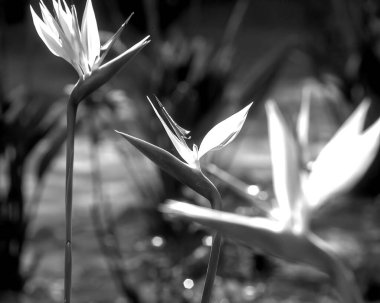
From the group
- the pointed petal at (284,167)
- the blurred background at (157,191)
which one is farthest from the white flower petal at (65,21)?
the blurred background at (157,191)

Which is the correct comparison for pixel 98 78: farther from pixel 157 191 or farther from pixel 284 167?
pixel 157 191

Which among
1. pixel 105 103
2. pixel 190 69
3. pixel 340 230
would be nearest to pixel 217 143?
pixel 105 103

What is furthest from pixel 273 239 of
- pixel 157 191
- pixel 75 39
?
pixel 157 191

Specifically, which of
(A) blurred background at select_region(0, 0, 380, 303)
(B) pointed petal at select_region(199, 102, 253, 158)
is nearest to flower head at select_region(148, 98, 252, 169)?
(B) pointed petal at select_region(199, 102, 253, 158)

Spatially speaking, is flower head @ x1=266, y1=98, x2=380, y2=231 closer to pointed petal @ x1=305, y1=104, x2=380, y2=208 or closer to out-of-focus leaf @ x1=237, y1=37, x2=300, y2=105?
pointed petal @ x1=305, y1=104, x2=380, y2=208

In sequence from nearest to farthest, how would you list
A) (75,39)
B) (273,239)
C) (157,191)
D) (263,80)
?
(273,239), (75,39), (263,80), (157,191)
